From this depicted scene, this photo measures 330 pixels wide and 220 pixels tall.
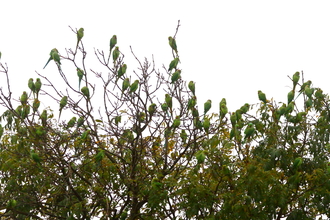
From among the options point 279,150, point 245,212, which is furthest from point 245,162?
point 245,212

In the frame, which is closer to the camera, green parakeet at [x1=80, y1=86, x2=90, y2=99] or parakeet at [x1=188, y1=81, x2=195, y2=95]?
green parakeet at [x1=80, y1=86, x2=90, y2=99]

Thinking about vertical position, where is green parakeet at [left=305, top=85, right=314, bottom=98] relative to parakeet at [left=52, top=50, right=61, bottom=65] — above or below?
below

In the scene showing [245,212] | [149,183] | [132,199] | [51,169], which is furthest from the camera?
[51,169]

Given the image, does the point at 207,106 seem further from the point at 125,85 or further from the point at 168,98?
the point at 125,85

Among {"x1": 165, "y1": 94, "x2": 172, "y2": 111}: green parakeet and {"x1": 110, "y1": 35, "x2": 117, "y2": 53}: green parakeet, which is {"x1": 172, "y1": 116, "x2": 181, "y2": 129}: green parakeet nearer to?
{"x1": 165, "y1": 94, "x2": 172, "y2": 111}: green parakeet

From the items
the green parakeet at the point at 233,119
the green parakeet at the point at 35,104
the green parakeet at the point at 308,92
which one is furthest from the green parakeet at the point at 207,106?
the green parakeet at the point at 35,104

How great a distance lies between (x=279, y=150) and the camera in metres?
6.91

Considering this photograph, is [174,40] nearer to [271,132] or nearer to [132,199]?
[271,132]

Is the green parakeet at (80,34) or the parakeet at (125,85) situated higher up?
the green parakeet at (80,34)

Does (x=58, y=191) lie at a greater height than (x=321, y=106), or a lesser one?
lesser

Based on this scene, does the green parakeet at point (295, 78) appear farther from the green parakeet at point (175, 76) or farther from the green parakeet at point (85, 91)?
the green parakeet at point (85, 91)

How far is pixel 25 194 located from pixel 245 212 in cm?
308

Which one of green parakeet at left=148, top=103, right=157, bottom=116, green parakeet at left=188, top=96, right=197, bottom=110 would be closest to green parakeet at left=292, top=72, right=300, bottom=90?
green parakeet at left=188, top=96, right=197, bottom=110

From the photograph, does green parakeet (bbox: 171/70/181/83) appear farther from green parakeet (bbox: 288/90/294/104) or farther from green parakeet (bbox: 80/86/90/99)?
green parakeet (bbox: 288/90/294/104)
